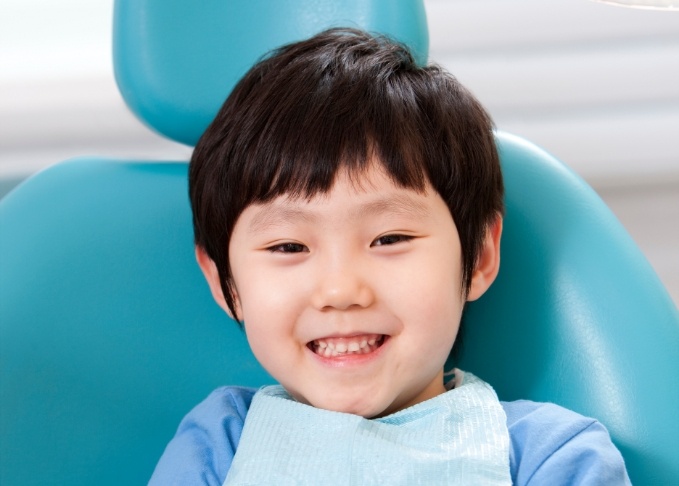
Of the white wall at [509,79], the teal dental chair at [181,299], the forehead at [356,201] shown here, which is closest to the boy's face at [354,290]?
the forehead at [356,201]

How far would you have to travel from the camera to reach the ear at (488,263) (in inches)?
39.2

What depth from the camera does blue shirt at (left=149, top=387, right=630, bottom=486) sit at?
0.84 m

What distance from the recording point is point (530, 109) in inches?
64.2

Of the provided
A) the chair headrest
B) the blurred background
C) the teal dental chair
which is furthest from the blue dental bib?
the blurred background

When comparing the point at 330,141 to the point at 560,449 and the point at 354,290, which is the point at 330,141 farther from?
the point at 560,449

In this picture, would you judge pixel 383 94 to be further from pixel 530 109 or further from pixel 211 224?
pixel 530 109

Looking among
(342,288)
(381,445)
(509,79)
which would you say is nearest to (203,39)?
(342,288)

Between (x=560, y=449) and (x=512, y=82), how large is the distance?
2.82 ft

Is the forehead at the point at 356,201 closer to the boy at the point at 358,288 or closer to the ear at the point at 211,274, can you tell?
the boy at the point at 358,288

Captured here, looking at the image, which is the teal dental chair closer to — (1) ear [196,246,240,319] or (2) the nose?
(1) ear [196,246,240,319]

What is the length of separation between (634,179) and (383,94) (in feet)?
2.68

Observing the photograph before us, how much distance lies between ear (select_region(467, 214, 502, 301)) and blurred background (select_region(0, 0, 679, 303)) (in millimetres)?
621

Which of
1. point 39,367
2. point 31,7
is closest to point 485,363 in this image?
point 39,367

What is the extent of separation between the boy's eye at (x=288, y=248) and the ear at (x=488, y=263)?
0.54 ft
